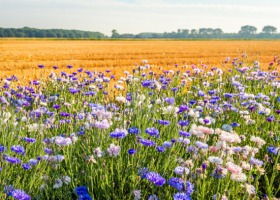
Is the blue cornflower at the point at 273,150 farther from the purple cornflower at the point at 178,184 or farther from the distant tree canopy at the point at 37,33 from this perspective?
the distant tree canopy at the point at 37,33

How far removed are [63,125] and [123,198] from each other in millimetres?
1867

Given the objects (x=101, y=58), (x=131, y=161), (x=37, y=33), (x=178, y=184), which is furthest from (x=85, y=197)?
(x=37, y=33)

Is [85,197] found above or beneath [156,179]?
beneath

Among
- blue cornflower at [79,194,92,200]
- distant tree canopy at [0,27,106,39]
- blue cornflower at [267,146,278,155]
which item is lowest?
distant tree canopy at [0,27,106,39]

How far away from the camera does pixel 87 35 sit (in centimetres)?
17238

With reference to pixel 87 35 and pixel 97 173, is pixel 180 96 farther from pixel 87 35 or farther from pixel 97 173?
pixel 87 35

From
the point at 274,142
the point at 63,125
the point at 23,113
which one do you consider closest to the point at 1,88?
the point at 23,113

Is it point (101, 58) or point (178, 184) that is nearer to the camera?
point (178, 184)

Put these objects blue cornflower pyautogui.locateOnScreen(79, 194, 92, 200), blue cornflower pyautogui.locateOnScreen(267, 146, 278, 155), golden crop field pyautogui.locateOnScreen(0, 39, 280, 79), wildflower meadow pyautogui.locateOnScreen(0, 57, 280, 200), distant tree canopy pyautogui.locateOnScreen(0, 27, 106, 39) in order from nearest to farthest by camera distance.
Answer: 1. blue cornflower pyautogui.locateOnScreen(79, 194, 92, 200)
2. wildflower meadow pyautogui.locateOnScreen(0, 57, 280, 200)
3. blue cornflower pyautogui.locateOnScreen(267, 146, 278, 155)
4. golden crop field pyautogui.locateOnScreen(0, 39, 280, 79)
5. distant tree canopy pyautogui.locateOnScreen(0, 27, 106, 39)

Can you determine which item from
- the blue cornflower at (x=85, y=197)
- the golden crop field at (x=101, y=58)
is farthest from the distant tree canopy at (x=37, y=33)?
the blue cornflower at (x=85, y=197)

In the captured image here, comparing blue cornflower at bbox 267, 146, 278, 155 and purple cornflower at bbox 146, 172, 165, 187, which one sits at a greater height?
purple cornflower at bbox 146, 172, 165, 187

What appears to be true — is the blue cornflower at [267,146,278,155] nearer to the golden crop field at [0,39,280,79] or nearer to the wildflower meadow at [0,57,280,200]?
the wildflower meadow at [0,57,280,200]

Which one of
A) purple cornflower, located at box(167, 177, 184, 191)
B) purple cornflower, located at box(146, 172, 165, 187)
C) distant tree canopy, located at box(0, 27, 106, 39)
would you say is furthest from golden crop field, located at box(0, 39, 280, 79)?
distant tree canopy, located at box(0, 27, 106, 39)

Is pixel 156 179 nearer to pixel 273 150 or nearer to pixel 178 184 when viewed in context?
pixel 178 184
